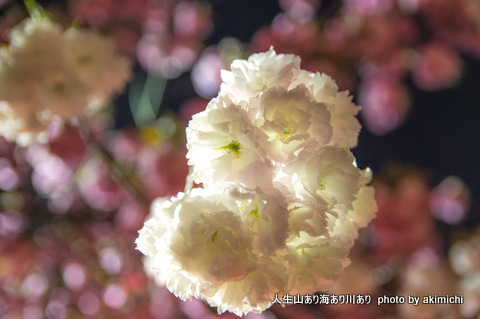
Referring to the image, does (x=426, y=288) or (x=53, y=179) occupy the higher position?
(x=53, y=179)

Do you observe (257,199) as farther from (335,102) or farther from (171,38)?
(171,38)

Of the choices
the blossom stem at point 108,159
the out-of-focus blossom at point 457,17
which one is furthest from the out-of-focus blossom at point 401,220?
the blossom stem at point 108,159

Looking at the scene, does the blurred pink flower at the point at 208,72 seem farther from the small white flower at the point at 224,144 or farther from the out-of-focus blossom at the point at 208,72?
the small white flower at the point at 224,144

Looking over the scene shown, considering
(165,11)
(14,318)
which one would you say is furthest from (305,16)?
(14,318)

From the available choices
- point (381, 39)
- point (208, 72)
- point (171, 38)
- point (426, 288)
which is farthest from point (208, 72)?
point (426, 288)

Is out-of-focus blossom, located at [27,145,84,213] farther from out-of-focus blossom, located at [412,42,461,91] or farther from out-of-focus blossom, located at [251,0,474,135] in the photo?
out-of-focus blossom, located at [412,42,461,91]

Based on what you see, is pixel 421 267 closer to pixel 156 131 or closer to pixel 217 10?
pixel 156 131
